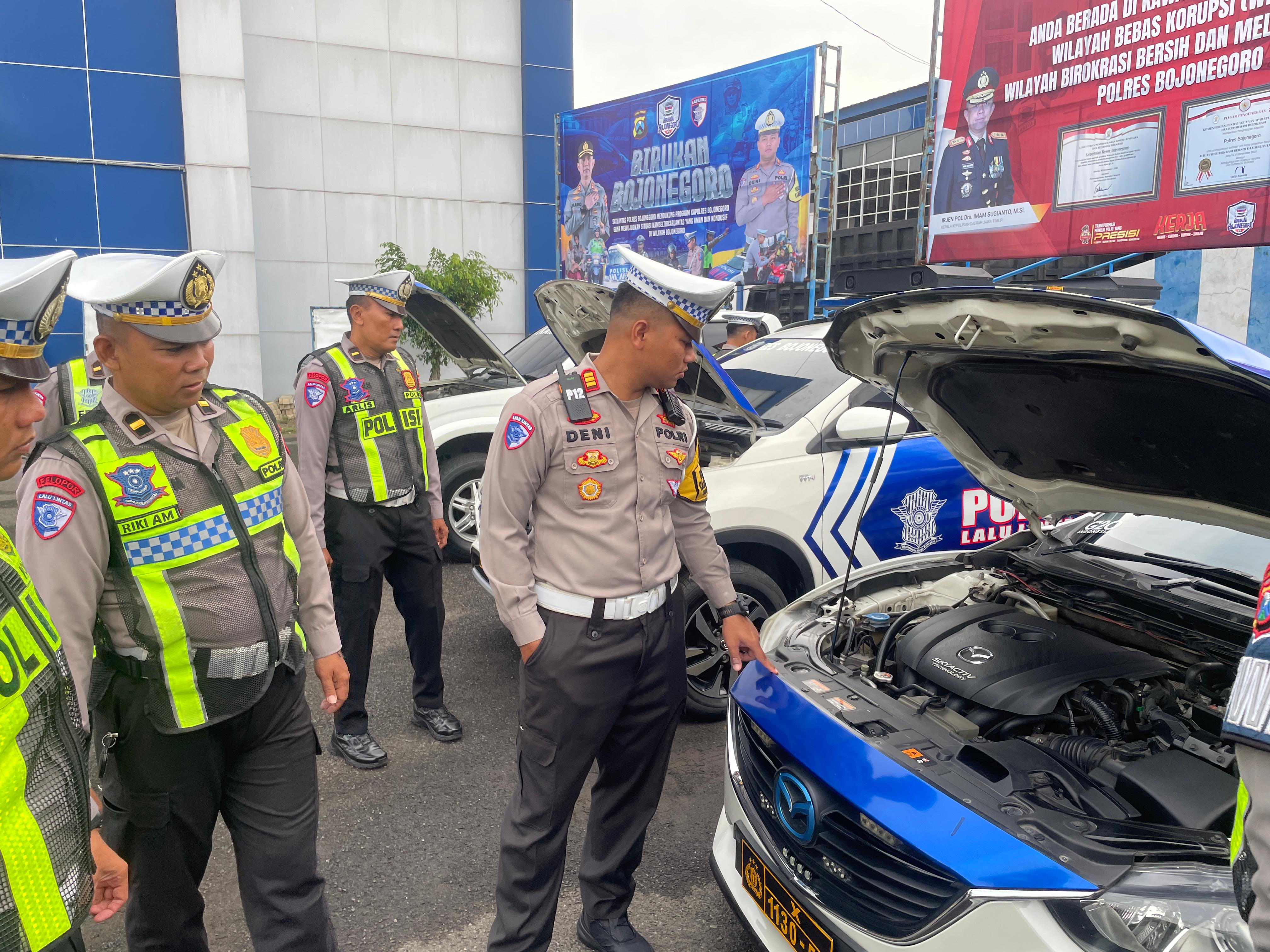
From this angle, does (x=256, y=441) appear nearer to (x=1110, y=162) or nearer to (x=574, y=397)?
(x=574, y=397)

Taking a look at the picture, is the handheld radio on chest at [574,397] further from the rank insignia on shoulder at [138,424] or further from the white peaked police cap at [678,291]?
the rank insignia on shoulder at [138,424]

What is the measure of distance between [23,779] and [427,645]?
2.65 metres

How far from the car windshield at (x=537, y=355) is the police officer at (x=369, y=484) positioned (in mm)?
2760

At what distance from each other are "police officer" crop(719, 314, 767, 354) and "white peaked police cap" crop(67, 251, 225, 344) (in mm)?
5485

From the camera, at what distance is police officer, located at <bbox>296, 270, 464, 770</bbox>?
11.6 feet

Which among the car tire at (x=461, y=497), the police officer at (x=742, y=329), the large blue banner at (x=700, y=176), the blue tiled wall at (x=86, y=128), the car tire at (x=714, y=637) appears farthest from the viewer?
the large blue banner at (x=700, y=176)

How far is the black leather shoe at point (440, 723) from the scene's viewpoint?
12.6 ft

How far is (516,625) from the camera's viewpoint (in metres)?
2.24

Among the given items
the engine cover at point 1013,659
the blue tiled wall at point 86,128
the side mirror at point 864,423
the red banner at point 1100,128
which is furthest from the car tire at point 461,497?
the blue tiled wall at point 86,128

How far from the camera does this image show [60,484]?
1.79 meters

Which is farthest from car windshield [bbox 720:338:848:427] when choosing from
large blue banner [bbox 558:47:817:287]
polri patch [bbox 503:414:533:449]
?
large blue banner [bbox 558:47:817:287]

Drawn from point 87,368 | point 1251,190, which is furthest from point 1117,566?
point 1251,190

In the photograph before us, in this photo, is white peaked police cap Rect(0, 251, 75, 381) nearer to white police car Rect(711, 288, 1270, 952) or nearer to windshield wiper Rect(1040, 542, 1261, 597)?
white police car Rect(711, 288, 1270, 952)

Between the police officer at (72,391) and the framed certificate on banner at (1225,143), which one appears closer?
the police officer at (72,391)
